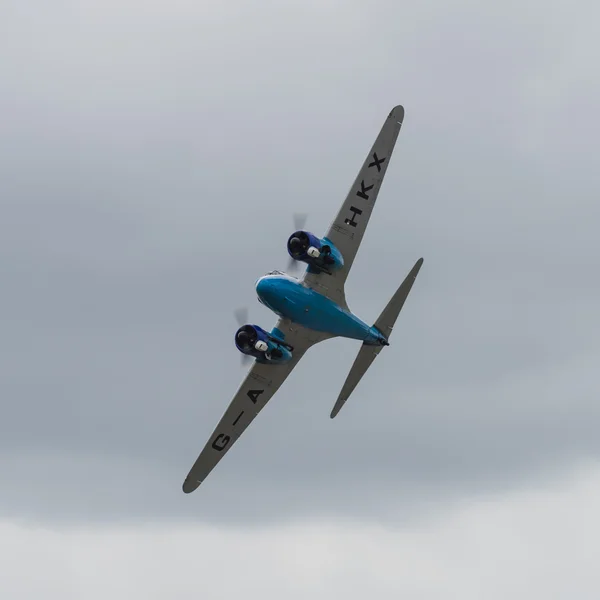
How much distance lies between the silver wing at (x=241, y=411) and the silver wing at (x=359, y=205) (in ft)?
19.6

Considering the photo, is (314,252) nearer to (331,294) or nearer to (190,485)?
(331,294)

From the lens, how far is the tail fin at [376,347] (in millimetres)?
107000

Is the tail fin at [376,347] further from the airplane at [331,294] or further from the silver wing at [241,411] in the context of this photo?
the silver wing at [241,411]

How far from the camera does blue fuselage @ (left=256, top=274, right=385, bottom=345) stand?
4171 inches

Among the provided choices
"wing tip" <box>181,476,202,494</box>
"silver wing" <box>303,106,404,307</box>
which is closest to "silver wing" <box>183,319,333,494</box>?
"wing tip" <box>181,476,202,494</box>

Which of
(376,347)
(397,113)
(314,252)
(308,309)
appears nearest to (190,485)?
(308,309)

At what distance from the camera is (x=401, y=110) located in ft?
355

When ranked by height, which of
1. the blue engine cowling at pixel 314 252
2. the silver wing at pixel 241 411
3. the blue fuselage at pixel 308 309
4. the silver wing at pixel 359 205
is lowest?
the silver wing at pixel 241 411

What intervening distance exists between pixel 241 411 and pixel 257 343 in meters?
8.20

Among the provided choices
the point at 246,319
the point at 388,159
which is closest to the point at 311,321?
the point at 246,319

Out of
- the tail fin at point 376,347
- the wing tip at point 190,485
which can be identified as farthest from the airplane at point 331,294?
the wing tip at point 190,485

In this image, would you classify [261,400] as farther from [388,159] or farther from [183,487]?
[388,159]

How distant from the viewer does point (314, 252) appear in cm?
10594

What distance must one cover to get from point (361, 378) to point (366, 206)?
11.4 meters
